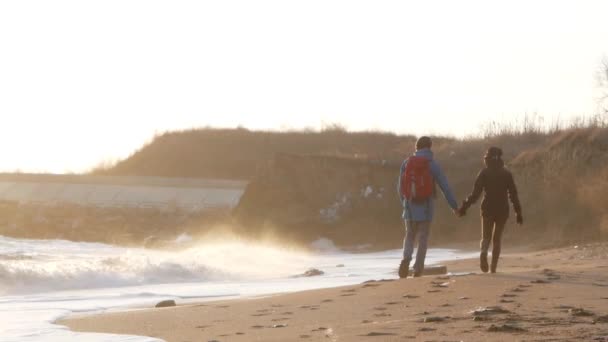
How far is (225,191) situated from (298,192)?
1680cm

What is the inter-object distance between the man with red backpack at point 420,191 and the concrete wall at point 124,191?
1545 inches

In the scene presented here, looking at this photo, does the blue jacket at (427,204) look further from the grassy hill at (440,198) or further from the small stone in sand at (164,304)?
the grassy hill at (440,198)

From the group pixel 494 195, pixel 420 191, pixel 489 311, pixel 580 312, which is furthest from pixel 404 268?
pixel 580 312

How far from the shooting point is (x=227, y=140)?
230 ft

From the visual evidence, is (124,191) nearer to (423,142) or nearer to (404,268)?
(404,268)

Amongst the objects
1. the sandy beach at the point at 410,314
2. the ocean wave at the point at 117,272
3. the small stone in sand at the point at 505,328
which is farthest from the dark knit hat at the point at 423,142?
the ocean wave at the point at 117,272

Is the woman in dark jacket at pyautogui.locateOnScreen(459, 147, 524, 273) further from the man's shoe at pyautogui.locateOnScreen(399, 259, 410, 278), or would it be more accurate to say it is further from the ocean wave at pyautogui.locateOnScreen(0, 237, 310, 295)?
the ocean wave at pyautogui.locateOnScreen(0, 237, 310, 295)

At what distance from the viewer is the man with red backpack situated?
567 inches

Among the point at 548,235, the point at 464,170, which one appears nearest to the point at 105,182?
the point at 464,170

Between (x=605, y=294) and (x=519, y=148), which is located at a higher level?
(x=519, y=148)

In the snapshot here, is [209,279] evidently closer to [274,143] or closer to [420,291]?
[420,291]

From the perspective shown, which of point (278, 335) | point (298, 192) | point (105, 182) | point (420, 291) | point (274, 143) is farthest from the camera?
point (274, 143)

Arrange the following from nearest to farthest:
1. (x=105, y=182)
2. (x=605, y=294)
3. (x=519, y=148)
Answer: (x=605, y=294), (x=519, y=148), (x=105, y=182)

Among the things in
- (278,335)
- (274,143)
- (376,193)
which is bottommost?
(278,335)
